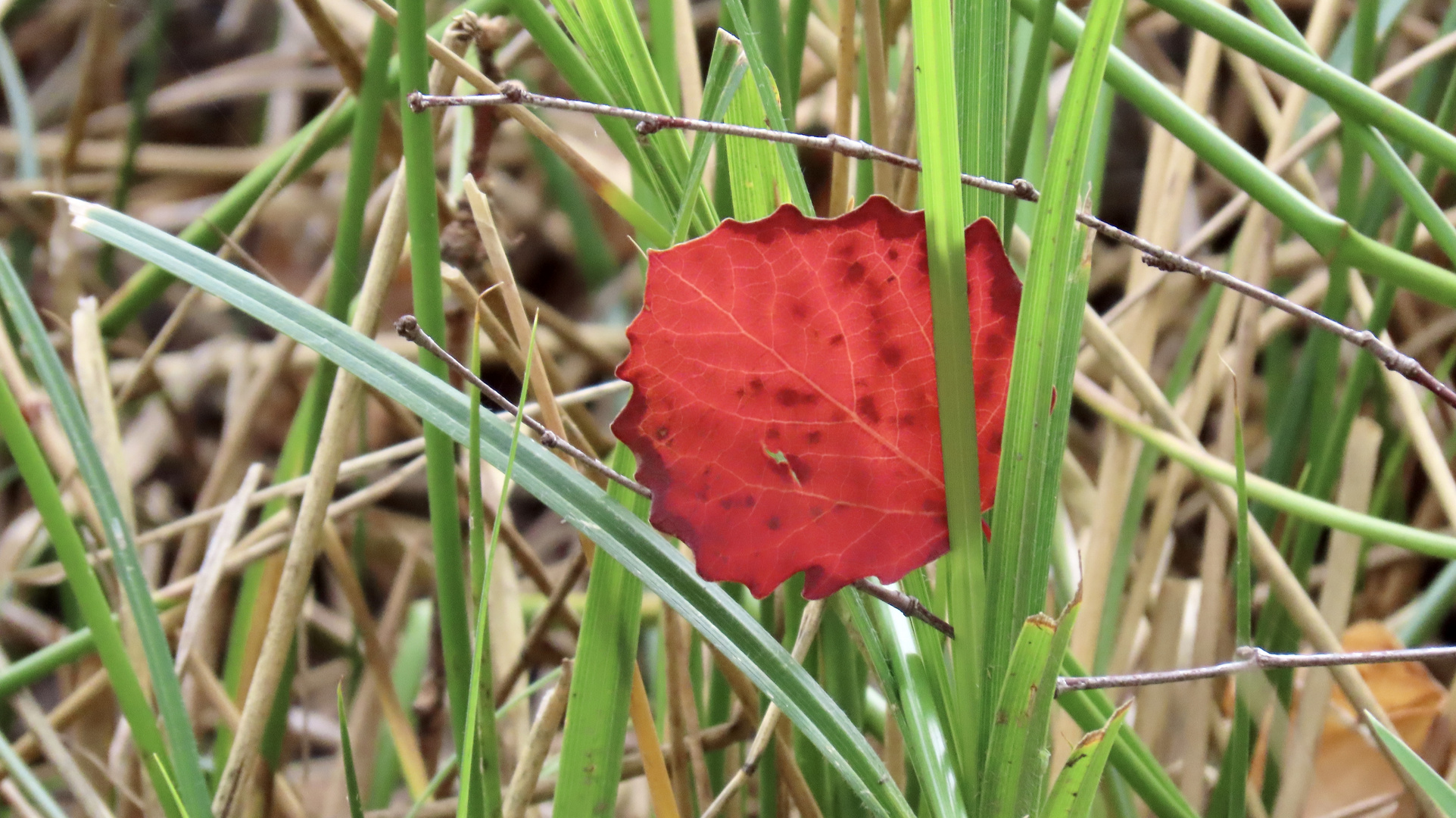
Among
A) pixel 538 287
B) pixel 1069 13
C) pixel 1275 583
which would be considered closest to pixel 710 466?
pixel 1069 13

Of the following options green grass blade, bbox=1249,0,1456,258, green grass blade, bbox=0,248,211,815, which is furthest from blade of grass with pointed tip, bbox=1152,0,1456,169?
green grass blade, bbox=0,248,211,815

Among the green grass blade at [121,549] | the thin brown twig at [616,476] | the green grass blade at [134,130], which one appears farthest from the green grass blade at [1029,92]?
the green grass blade at [134,130]

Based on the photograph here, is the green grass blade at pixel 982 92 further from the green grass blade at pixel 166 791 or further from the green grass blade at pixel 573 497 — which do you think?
the green grass blade at pixel 166 791

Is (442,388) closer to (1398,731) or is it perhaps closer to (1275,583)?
(1275,583)

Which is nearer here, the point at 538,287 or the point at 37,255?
the point at 37,255

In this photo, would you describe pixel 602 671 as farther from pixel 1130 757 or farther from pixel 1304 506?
pixel 1304 506

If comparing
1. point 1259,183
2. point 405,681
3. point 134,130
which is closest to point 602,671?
point 1259,183
